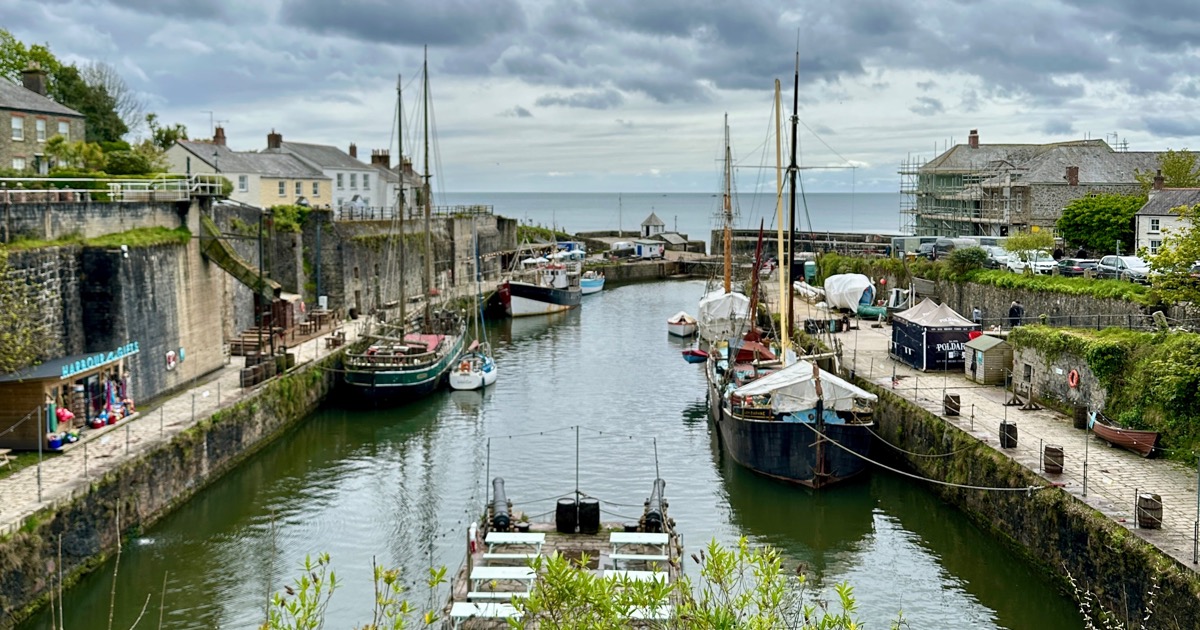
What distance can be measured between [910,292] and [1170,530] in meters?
26.8

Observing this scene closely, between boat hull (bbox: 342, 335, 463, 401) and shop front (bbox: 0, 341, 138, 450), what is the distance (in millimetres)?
9965

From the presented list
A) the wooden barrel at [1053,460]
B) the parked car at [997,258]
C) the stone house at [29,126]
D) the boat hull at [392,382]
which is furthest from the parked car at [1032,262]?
the stone house at [29,126]

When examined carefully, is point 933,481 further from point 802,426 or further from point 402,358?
point 402,358

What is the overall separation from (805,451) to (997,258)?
20358mm

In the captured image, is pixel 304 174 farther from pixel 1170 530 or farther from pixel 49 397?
pixel 1170 530

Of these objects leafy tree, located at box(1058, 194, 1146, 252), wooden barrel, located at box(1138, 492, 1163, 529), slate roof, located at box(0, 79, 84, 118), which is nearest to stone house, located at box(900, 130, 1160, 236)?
leafy tree, located at box(1058, 194, 1146, 252)

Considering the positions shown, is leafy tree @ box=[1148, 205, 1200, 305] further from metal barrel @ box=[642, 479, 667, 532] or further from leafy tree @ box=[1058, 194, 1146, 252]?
leafy tree @ box=[1058, 194, 1146, 252]

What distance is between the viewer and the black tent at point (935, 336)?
3212 centimetres

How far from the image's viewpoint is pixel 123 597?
64.1 ft

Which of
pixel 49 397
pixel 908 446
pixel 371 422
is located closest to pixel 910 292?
pixel 908 446

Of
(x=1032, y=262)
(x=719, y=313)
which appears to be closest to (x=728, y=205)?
(x=719, y=313)

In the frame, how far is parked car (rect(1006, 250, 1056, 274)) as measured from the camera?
38.6 meters

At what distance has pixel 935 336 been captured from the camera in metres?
32.2

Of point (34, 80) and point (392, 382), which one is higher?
point (34, 80)
